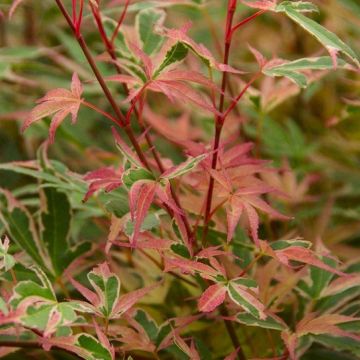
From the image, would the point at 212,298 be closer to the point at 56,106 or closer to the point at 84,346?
the point at 84,346

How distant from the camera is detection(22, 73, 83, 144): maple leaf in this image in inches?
26.3

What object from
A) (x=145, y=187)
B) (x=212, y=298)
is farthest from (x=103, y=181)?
(x=212, y=298)

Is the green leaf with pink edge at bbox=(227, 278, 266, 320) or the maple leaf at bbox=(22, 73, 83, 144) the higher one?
the maple leaf at bbox=(22, 73, 83, 144)

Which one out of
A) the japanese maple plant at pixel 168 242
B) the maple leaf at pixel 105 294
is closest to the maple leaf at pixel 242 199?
the japanese maple plant at pixel 168 242

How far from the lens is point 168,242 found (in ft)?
2.32

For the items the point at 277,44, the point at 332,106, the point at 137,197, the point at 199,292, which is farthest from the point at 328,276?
the point at 277,44

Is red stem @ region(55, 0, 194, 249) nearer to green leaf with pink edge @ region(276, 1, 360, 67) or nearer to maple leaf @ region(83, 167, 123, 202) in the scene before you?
maple leaf @ region(83, 167, 123, 202)

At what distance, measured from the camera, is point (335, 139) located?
4.51 ft

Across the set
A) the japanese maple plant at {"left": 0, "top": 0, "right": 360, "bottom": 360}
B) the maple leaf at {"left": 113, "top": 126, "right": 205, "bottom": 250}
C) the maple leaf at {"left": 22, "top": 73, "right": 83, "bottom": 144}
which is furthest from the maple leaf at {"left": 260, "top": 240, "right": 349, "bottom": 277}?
the maple leaf at {"left": 22, "top": 73, "right": 83, "bottom": 144}

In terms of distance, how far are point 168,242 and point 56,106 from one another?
174mm

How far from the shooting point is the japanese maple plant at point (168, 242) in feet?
2.16

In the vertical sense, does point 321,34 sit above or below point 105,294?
above

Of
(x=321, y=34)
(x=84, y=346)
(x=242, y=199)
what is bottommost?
(x=84, y=346)

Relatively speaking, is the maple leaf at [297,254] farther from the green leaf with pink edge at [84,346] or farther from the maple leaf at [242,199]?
the green leaf with pink edge at [84,346]
